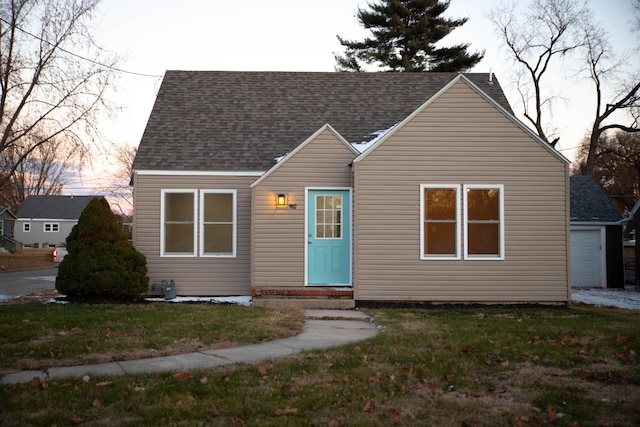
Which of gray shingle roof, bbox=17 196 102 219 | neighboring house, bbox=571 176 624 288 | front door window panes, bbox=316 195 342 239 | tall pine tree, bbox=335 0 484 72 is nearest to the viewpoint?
front door window panes, bbox=316 195 342 239

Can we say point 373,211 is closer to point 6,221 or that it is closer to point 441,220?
point 441,220

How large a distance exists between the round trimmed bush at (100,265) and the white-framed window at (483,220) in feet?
23.8

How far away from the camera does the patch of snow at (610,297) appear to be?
47.1 ft

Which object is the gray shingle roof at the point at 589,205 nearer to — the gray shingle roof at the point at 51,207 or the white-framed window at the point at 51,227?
the gray shingle roof at the point at 51,207

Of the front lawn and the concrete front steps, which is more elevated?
the concrete front steps

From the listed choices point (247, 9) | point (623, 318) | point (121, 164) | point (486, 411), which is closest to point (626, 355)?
point (486, 411)

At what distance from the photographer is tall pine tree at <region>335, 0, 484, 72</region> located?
3259cm

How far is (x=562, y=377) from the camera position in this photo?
611cm

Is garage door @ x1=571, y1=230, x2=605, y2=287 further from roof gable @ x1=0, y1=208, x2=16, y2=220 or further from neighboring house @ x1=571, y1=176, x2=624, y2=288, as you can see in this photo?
roof gable @ x1=0, y1=208, x2=16, y2=220

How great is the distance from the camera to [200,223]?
561 inches

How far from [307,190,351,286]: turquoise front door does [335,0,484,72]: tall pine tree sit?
2128 centimetres

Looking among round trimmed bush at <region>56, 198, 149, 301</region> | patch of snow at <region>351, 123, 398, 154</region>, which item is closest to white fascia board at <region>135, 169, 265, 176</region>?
round trimmed bush at <region>56, 198, 149, 301</region>

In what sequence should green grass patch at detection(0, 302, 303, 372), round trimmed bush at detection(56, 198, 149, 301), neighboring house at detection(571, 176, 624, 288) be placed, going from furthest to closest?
neighboring house at detection(571, 176, 624, 288), round trimmed bush at detection(56, 198, 149, 301), green grass patch at detection(0, 302, 303, 372)

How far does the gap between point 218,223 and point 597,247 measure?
1331cm
